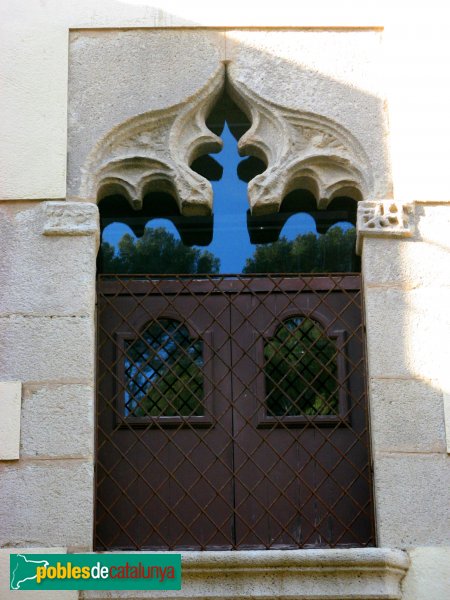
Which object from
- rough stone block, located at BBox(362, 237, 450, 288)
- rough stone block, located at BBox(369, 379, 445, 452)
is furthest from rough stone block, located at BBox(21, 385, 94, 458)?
rough stone block, located at BBox(362, 237, 450, 288)

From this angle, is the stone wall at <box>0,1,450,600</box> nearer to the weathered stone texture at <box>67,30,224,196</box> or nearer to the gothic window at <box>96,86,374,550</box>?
the weathered stone texture at <box>67,30,224,196</box>

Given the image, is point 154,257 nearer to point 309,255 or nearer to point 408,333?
point 309,255

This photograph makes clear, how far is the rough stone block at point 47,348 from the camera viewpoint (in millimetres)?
6688

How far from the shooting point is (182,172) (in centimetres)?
712

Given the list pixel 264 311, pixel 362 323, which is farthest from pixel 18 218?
pixel 362 323

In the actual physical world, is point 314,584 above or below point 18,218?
below

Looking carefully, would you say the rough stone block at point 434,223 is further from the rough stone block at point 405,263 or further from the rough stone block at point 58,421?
the rough stone block at point 58,421

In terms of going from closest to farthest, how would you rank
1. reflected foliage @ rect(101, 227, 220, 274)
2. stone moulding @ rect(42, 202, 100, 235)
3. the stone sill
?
the stone sill, stone moulding @ rect(42, 202, 100, 235), reflected foliage @ rect(101, 227, 220, 274)

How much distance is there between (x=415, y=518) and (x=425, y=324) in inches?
36.9

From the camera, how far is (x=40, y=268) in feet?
22.5

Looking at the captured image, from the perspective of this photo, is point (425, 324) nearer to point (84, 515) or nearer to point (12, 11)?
point (84, 515)

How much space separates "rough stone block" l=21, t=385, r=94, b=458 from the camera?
6562 millimetres

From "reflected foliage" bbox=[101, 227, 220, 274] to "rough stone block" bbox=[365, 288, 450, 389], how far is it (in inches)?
35.6

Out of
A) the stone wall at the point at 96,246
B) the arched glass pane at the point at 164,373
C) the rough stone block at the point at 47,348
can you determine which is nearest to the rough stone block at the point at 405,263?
the stone wall at the point at 96,246
